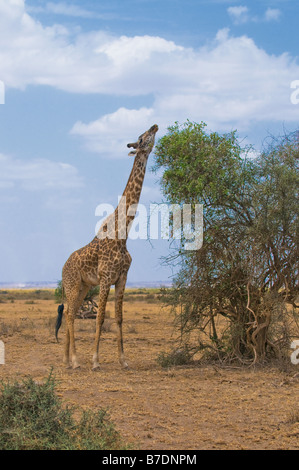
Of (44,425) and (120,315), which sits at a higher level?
(120,315)

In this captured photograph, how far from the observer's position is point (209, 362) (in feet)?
36.2

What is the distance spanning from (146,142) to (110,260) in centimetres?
238

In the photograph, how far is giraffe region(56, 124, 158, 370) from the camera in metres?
11.0

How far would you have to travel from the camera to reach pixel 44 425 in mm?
6086

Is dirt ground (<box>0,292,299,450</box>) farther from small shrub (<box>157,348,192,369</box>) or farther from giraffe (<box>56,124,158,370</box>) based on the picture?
giraffe (<box>56,124,158,370</box>)

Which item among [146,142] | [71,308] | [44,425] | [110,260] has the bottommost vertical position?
[44,425]

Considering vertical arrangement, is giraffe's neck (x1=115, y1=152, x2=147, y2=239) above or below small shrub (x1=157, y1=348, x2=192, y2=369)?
above

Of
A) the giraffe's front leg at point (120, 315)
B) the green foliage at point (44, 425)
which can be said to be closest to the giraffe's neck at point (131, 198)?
the giraffe's front leg at point (120, 315)

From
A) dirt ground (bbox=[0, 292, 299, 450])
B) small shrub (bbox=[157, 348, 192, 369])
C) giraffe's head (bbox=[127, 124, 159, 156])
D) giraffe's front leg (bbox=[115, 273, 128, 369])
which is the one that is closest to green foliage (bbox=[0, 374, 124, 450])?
dirt ground (bbox=[0, 292, 299, 450])

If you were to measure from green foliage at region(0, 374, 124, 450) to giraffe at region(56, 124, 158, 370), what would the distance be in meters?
4.37

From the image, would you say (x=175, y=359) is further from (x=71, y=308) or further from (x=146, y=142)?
(x=146, y=142)

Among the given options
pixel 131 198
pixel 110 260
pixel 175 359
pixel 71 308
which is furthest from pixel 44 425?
pixel 131 198

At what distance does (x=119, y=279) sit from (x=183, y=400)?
3578 millimetres
